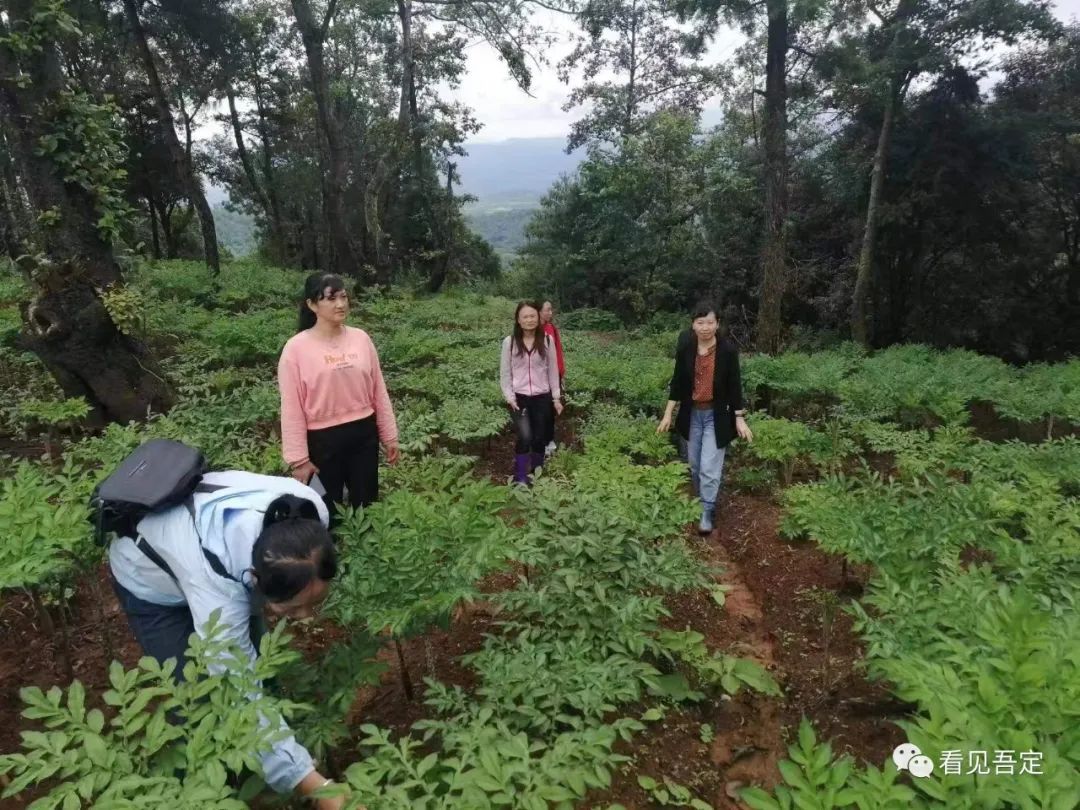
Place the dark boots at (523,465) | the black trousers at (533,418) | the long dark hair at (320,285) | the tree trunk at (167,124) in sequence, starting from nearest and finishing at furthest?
the long dark hair at (320,285) < the black trousers at (533,418) < the dark boots at (523,465) < the tree trunk at (167,124)

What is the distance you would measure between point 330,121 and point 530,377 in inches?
446

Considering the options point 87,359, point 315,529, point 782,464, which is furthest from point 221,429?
Result: point 782,464

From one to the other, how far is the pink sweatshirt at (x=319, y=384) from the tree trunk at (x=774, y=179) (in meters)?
8.99

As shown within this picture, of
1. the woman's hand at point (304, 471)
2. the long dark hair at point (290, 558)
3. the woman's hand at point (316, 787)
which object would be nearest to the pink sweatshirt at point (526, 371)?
the woman's hand at point (304, 471)

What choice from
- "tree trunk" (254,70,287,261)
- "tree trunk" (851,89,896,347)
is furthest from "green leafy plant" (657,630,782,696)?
"tree trunk" (254,70,287,261)

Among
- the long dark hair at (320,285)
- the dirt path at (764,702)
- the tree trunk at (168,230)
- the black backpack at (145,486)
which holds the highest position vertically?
the tree trunk at (168,230)

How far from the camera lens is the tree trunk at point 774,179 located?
10531 millimetres

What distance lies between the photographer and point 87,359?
20.8 ft

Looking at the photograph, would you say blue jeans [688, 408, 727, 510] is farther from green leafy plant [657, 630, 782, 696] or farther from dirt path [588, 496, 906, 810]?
green leafy plant [657, 630, 782, 696]

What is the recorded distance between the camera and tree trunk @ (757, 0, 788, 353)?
10531mm

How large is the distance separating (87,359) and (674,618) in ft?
19.1

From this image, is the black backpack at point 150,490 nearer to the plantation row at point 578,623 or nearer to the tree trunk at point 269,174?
the plantation row at point 578,623

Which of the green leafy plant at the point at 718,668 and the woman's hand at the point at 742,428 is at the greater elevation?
the woman's hand at the point at 742,428

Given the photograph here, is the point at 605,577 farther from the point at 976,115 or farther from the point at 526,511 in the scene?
the point at 976,115
